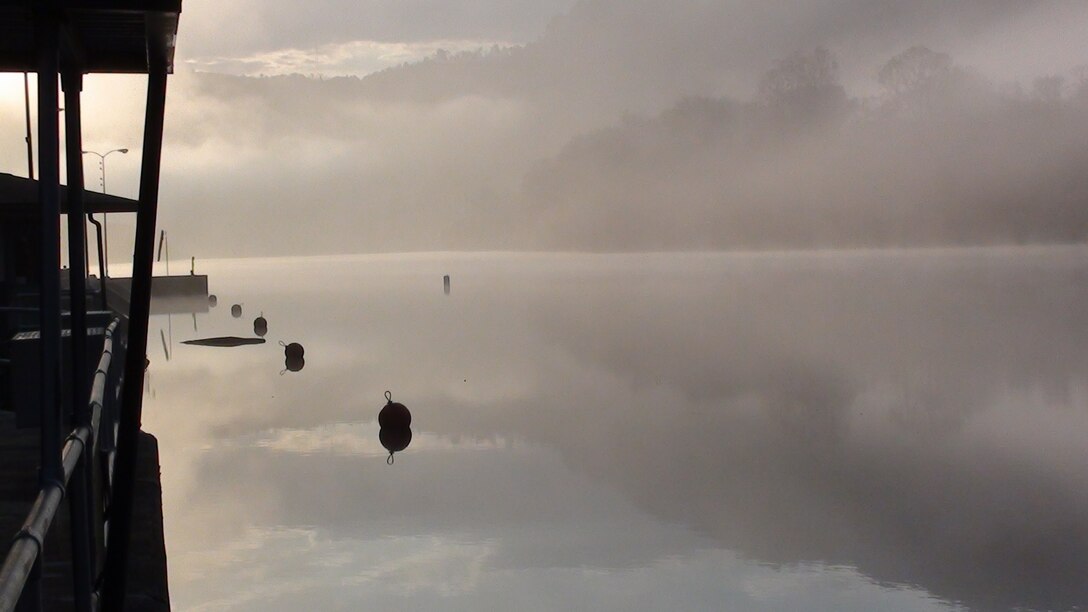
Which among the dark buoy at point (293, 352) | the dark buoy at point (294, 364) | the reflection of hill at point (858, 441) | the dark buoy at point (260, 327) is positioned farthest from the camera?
the dark buoy at point (260, 327)

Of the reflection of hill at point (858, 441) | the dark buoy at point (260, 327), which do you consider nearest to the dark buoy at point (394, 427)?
the reflection of hill at point (858, 441)

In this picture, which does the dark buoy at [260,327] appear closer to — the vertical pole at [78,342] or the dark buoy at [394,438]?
the dark buoy at [394,438]

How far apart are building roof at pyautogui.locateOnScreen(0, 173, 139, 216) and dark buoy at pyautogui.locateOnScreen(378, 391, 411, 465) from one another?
1104cm

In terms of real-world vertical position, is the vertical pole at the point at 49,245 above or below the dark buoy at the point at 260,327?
above

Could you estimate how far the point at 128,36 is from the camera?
8.17 meters

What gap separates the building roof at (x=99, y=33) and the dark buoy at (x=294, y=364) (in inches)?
2140

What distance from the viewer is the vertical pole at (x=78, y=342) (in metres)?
7.70

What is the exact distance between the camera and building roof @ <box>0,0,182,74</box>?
6.67m

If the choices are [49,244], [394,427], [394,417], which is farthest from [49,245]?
[394,427]

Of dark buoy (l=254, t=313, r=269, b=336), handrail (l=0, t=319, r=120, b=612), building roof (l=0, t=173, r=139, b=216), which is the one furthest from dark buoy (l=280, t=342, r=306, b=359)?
handrail (l=0, t=319, r=120, b=612)

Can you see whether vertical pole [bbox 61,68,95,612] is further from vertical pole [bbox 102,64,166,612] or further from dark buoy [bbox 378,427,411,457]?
dark buoy [bbox 378,427,411,457]

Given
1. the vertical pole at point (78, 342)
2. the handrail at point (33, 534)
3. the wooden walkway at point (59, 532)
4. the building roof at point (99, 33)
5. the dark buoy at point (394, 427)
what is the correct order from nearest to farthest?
the handrail at point (33, 534)
the building roof at point (99, 33)
the vertical pole at point (78, 342)
the wooden walkway at point (59, 532)
the dark buoy at point (394, 427)

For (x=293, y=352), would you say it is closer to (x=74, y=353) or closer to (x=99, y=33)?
(x=74, y=353)

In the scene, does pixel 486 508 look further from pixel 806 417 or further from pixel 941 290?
pixel 941 290
